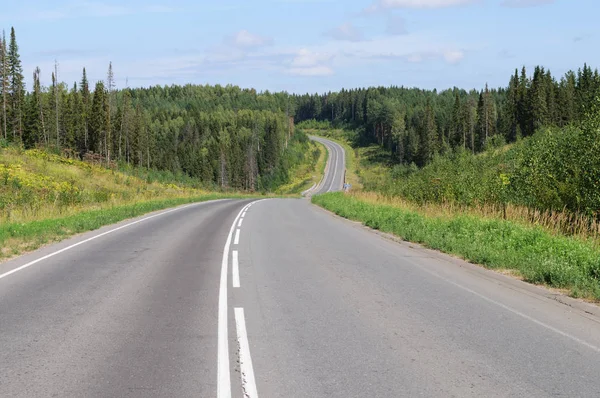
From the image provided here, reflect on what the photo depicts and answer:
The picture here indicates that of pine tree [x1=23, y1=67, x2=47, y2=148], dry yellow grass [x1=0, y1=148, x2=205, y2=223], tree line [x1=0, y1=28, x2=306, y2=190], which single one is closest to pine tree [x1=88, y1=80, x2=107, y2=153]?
tree line [x1=0, y1=28, x2=306, y2=190]

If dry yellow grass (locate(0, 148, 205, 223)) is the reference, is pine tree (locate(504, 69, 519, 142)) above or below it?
above

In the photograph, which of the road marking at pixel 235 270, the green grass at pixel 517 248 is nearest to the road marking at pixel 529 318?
the green grass at pixel 517 248

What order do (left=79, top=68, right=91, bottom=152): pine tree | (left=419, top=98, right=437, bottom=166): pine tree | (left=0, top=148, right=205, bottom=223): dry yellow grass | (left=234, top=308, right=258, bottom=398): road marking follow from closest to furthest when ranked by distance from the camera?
(left=234, top=308, right=258, bottom=398): road marking, (left=0, top=148, right=205, bottom=223): dry yellow grass, (left=79, top=68, right=91, bottom=152): pine tree, (left=419, top=98, right=437, bottom=166): pine tree

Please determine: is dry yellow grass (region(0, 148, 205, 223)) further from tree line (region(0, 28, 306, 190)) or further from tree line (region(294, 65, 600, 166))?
tree line (region(294, 65, 600, 166))

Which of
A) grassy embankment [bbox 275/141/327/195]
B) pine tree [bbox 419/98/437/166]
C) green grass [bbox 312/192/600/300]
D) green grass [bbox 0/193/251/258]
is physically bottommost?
grassy embankment [bbox 275/141/327/195]

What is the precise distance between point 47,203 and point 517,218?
20.8m

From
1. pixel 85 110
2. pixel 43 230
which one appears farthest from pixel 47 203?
pixel 85 110

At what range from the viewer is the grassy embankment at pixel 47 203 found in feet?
49.2

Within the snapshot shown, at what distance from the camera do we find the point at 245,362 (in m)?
5.13

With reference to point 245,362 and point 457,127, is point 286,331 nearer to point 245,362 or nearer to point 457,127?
point 245,362

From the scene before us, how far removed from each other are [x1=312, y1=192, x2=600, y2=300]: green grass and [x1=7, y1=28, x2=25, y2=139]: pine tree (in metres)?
77.0

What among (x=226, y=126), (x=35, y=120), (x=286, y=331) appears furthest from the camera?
(x=226, y=126)

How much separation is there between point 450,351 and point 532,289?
159 inches

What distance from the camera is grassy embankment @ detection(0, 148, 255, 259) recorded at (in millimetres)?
15008
